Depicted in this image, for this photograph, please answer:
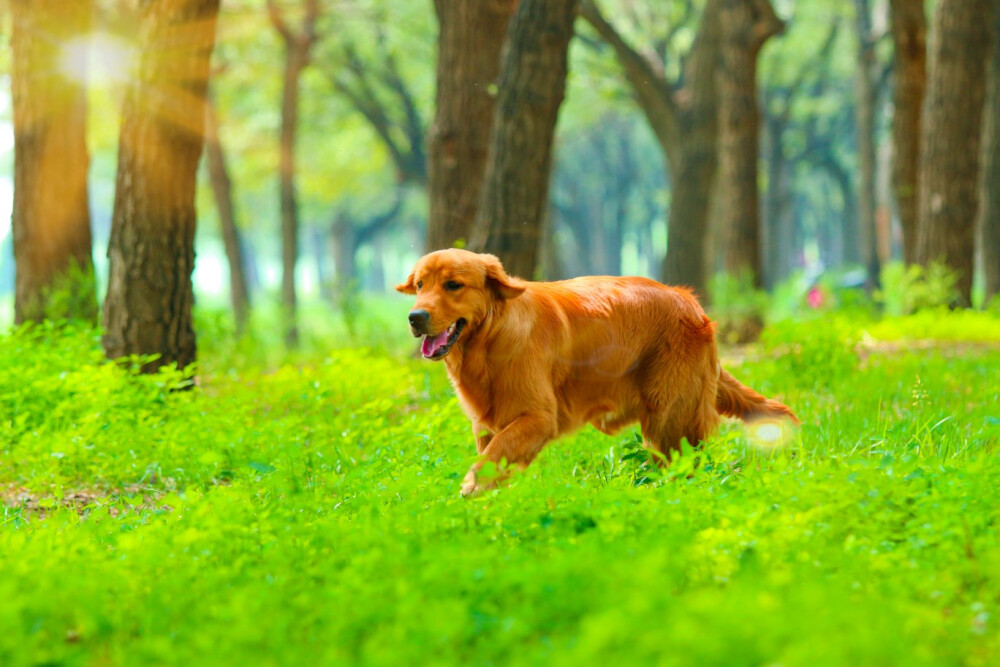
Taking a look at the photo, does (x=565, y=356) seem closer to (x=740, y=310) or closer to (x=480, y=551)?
(x=480, y=551)

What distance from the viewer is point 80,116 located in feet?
31.6

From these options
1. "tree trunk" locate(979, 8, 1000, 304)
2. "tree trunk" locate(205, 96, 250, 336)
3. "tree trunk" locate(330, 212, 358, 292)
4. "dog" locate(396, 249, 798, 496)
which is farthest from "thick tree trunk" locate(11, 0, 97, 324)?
"tree trunk" locate(330, 212, 358, 292)

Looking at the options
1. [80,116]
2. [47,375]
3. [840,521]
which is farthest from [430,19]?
[840,521]

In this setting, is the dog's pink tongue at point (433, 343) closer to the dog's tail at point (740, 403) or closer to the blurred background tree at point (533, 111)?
the dog's tail at point (740, 403)

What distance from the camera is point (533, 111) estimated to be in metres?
8.13

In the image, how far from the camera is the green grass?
8.30 ft

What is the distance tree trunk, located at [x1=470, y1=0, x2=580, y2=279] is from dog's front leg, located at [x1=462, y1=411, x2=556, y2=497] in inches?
147

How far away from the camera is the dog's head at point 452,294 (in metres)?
4.52

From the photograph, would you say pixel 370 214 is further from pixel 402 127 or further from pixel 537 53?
Result: pixel 537 53

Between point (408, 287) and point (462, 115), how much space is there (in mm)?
5107

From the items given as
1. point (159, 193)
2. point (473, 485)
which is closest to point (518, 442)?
point (473, 485)

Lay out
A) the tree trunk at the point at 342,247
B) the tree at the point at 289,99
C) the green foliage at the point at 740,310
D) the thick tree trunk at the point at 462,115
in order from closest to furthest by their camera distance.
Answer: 1. the thick tree trunk at the point at 462,115
2. the green foliage at the point at 740,310
3. the tree at the point at 289,99
4. the tree trunk at the point at 342,247

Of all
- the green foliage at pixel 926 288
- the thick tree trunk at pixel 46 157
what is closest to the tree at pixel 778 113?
the green foliage at pixel 926 288

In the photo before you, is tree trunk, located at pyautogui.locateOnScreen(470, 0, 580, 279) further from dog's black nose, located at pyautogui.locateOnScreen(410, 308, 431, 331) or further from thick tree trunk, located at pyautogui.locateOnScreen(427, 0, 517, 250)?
dog's black nose, located at pyautogui.locateOnScreen(410, 308, 431, 331)
